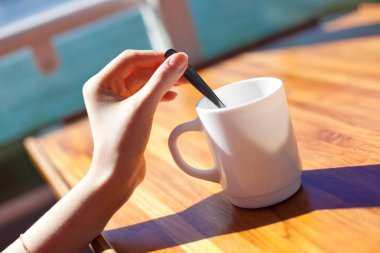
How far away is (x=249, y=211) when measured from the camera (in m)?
0.65

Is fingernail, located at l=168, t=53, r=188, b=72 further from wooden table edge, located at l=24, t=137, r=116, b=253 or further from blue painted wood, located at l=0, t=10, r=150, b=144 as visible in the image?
blue painted wood, located at l=0, t=10, r=150, b=144

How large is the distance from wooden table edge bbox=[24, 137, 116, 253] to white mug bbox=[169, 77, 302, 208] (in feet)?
0.58

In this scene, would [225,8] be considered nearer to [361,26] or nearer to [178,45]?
[178,45]

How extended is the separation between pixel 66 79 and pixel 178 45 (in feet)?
4.91

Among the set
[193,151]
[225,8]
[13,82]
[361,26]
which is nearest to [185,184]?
[193,151]

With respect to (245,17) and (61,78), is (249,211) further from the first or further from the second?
(61,78)

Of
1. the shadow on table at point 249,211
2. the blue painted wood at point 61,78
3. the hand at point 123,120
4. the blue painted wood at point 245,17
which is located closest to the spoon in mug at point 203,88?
the hand at point 123,120

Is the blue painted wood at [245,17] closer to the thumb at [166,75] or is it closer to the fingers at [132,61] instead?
the fingers at [132,61]

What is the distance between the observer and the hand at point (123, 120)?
25.6 inches

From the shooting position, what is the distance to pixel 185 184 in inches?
31.2

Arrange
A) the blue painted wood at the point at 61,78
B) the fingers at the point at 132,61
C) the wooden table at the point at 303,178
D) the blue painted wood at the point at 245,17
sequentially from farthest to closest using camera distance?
the blue painted wood at the point at 61,78 → the blue painted wood at the point at 245,17 → the fingers at the point at 132,61 → the wooden table at the point at 303,178

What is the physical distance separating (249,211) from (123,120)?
19 centimetres

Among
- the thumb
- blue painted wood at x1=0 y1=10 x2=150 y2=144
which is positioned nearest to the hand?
the thumb

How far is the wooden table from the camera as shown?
57 centimetres
